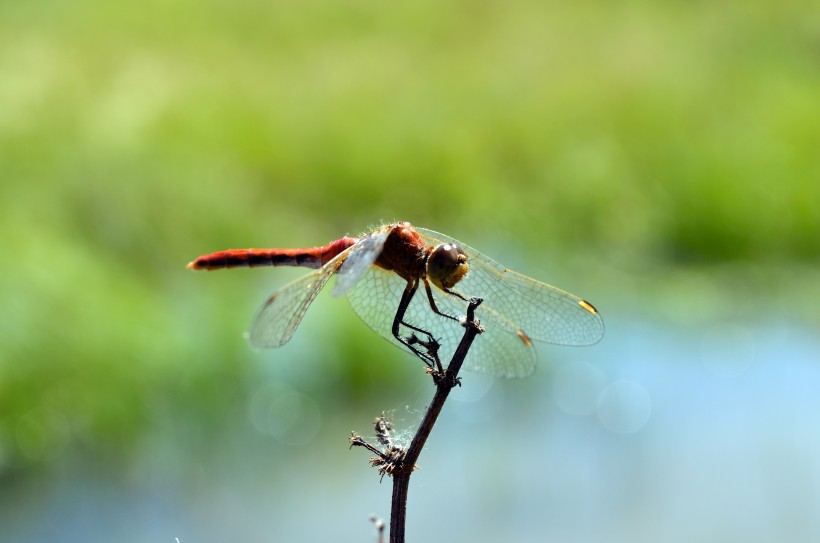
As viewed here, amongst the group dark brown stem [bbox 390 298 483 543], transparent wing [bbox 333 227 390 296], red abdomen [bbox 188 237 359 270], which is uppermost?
red abdomen [bbox 188 237 359 270]

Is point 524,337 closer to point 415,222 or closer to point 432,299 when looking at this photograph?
point 432,299

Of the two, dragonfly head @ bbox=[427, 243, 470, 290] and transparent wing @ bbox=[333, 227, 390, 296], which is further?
dragonfly head @ bbox=[427, 243, 470, 290]

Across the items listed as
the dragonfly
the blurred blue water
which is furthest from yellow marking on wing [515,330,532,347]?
the blurred blue water

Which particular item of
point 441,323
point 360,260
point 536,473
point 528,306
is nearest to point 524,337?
point 528,306

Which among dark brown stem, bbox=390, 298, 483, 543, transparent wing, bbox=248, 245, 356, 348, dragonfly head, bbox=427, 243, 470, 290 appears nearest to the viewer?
dark brown stem, bbox=390, 298, 483, 543

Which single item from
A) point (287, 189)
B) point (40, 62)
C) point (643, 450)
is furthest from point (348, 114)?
point (643, 450)

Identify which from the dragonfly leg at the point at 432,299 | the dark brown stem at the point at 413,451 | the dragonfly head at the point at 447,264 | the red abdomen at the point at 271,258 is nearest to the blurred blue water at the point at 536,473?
the red abdomen at the point at 271,258

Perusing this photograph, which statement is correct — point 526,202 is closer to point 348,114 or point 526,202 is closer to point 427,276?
point 348,114

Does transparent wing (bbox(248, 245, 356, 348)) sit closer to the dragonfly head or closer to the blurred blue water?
the dragonfly head
